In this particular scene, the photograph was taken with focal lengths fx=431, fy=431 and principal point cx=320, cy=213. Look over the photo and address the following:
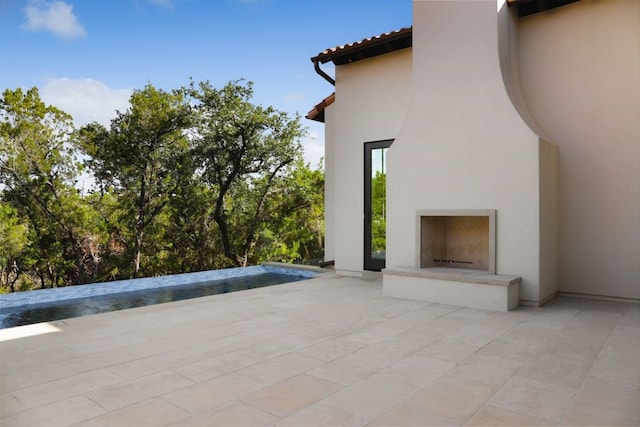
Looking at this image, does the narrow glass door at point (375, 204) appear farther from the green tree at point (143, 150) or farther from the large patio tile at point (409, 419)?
the green tree at point (143, 150)

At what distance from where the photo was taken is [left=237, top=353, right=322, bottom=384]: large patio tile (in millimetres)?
3000

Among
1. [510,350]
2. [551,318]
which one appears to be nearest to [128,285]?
[510,350]

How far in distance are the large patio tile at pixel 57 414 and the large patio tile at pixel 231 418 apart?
1.87 feet

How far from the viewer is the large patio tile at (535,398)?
2469 mm

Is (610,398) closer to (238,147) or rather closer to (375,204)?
(375,204)

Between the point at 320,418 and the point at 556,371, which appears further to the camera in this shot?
the point at 556,371

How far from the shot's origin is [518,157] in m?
5.39

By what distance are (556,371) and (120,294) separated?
20.2 feet

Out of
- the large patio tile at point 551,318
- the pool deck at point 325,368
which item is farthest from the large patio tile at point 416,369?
the large patio tile at point 551,318

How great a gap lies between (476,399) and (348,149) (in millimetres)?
5985

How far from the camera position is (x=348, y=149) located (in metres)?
8.13

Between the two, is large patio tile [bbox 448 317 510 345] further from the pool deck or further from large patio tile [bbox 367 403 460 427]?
large patio tile [bbox 367 403 460 427]

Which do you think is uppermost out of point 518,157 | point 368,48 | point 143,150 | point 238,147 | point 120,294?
point 368,48

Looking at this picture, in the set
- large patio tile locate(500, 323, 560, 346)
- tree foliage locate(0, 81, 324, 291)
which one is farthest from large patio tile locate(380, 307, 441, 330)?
tree foliage locate(0, 81, 324, 291)
